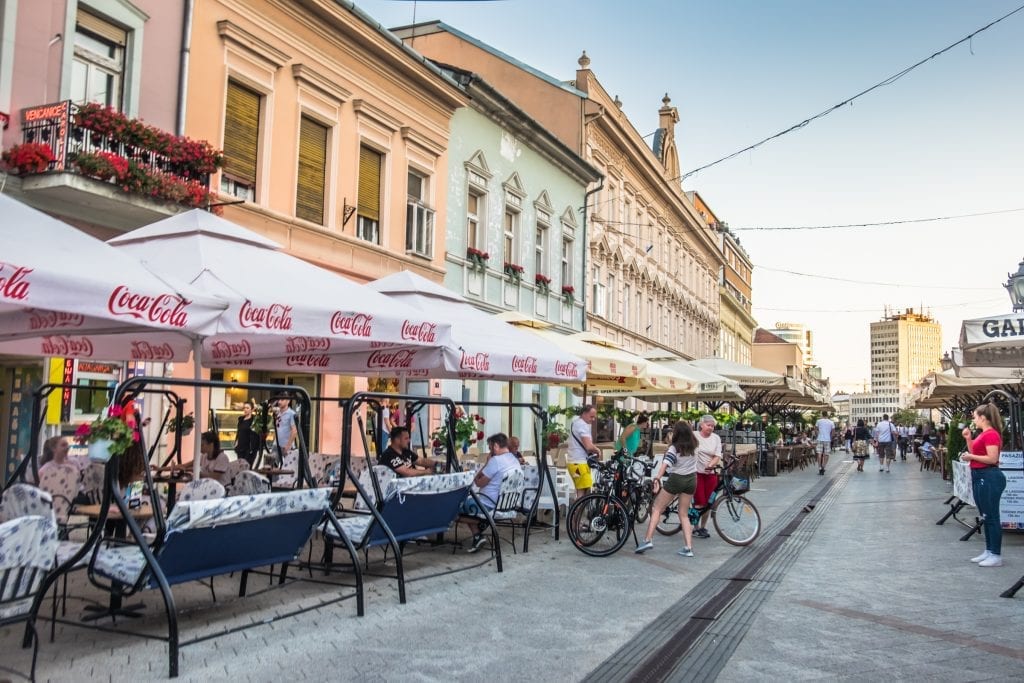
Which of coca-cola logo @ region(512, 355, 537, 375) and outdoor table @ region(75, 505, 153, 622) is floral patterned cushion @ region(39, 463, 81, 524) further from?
coca-cola logo @ region(512, 355, 537, 375)

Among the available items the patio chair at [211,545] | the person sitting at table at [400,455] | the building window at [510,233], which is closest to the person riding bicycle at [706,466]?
the person sitting at table at [400,455]

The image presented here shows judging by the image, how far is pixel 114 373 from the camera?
13148 millimetres

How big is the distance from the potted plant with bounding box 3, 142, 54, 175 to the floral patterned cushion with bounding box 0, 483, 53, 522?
654cm

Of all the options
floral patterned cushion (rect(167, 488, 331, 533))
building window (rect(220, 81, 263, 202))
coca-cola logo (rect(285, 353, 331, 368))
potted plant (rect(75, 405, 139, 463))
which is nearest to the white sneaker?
floral patterned cushion (rect(167, 488, 331, 533))

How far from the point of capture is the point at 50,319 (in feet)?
23.3

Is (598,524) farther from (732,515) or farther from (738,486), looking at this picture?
(738,486)

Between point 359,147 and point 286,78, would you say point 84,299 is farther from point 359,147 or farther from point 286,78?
point 359,147

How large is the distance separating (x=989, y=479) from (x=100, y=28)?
42.7ft

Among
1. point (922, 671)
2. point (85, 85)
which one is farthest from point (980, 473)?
point (85, 85)

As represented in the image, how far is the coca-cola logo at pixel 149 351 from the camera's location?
9556mm

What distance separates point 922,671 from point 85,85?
1242 centimetres

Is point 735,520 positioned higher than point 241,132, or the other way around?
point 241,132

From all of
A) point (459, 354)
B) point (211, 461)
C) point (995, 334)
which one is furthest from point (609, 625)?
point (995, 334)

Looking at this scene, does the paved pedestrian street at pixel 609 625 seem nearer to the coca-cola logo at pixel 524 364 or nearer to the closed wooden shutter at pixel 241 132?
the coca-cola logo at pixel 524 364
